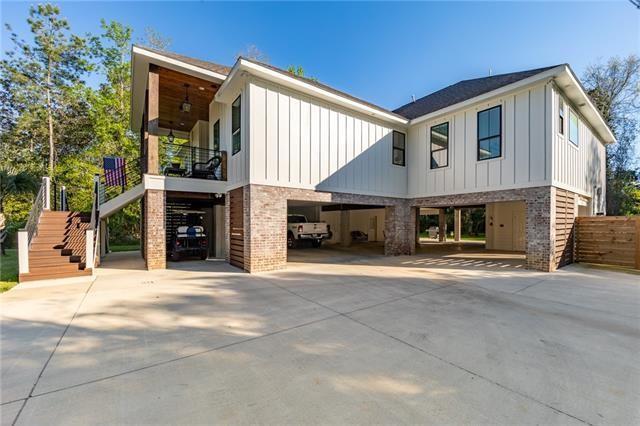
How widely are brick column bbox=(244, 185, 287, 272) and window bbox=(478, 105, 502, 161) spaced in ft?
23.5

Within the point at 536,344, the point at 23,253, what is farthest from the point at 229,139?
the point at 536,344

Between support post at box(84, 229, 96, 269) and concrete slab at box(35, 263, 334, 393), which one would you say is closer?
concrete slab at box(35, 263, 334, 393)

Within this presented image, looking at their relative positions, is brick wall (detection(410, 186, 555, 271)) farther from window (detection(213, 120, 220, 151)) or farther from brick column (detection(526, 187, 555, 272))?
window (detection(213, 120, 220, 151))

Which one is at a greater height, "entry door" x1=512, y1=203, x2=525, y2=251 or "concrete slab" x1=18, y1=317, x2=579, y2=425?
"entry door" x1=512, y1=203, x2=525, y2=251

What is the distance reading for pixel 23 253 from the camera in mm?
6883

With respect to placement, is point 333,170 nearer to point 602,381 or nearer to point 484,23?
point 484,23

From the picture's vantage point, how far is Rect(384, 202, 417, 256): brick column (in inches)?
477

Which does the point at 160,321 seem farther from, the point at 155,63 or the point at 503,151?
the point at 503,151

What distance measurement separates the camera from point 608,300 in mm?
5582

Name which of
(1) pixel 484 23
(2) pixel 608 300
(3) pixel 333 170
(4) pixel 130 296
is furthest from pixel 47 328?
(1) pixel 484 23

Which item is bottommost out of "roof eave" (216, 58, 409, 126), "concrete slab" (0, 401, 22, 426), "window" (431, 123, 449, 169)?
"concrete slab" (0, 401, 22, 426)

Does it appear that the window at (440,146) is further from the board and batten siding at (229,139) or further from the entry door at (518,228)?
the board and batten siding at (229,139)

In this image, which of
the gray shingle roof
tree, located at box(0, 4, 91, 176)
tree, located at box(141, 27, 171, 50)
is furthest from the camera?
tree, located at box(141, 27, 171, 50)

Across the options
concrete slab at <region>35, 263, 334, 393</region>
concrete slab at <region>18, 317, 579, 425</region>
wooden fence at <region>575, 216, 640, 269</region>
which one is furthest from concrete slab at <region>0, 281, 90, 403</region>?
wooden fence at <region>575, 216, 640, 269</region>
